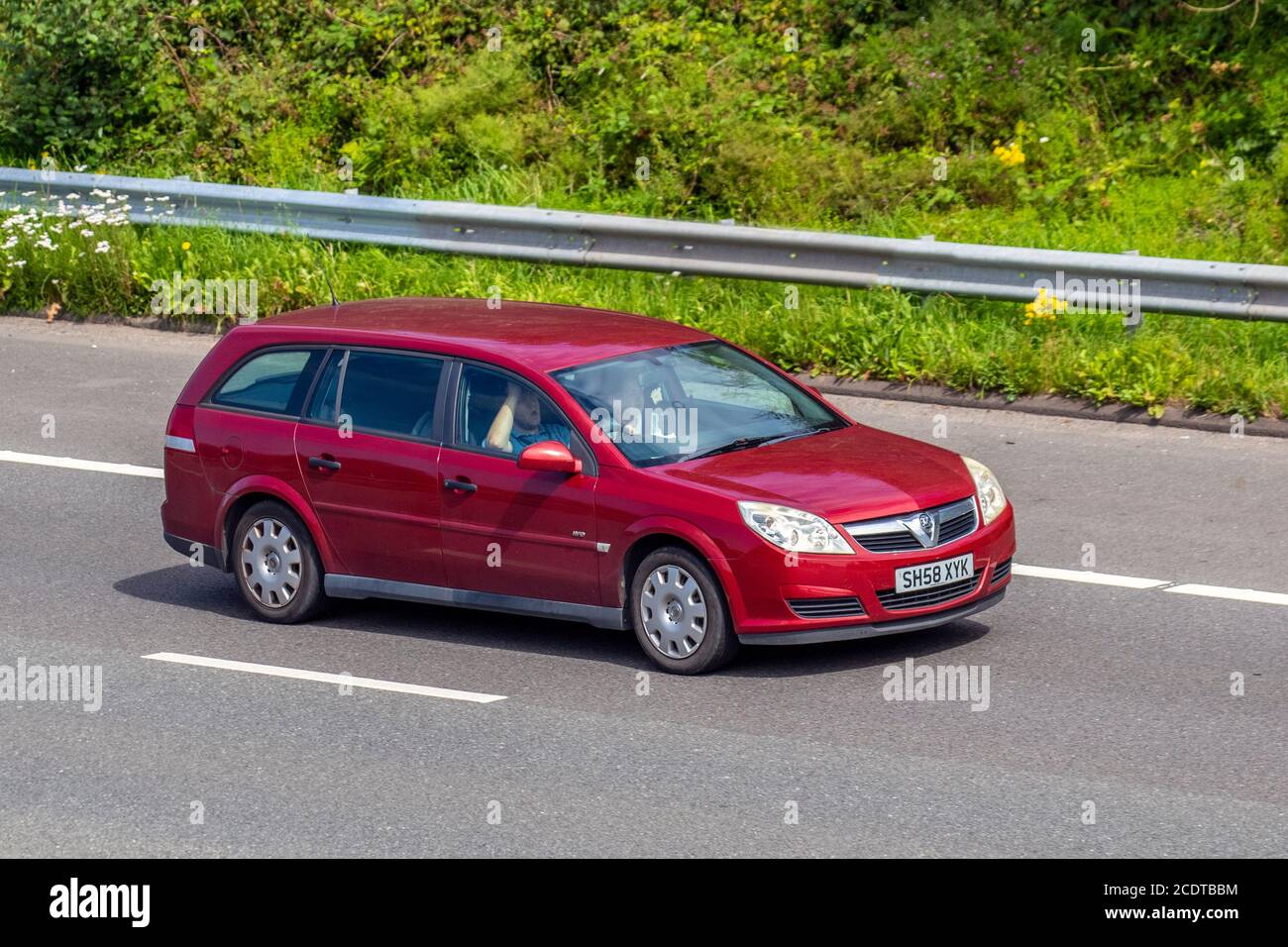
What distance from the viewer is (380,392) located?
9.68 meters

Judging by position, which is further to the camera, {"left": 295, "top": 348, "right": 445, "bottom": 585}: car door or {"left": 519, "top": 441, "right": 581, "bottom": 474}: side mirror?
{"left": 295, "top": 348, "right": 445, "bottom": 585}: car door

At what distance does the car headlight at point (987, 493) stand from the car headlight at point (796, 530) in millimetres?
910

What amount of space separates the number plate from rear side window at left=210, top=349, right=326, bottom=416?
326cm

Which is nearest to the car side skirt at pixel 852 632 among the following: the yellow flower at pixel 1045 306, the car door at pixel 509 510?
the car door at pixel 509 510

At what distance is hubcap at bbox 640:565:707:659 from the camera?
8.63 m

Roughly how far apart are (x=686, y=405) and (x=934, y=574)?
5.03 feet

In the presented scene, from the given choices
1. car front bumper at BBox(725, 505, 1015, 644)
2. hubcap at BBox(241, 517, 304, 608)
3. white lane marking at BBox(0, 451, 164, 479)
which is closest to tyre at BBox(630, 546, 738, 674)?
car front bumper at BBox(725, 505, 1015, 644)

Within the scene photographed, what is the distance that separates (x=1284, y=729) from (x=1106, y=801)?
117cm

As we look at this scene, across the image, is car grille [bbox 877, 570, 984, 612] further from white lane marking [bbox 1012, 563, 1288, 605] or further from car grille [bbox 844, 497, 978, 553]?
white lane marking [bbox 1012, 563, 1288, 605]

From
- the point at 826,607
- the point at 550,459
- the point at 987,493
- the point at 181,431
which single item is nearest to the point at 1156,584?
the point at 987,493

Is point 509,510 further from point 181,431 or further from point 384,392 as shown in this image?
point 181,431

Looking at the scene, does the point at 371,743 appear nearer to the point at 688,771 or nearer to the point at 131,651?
the point at 688,771

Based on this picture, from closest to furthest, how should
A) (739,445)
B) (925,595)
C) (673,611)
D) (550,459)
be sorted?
(925,595), (673,611), (550,459), (739,445)

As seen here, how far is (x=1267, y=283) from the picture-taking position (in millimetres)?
13102
